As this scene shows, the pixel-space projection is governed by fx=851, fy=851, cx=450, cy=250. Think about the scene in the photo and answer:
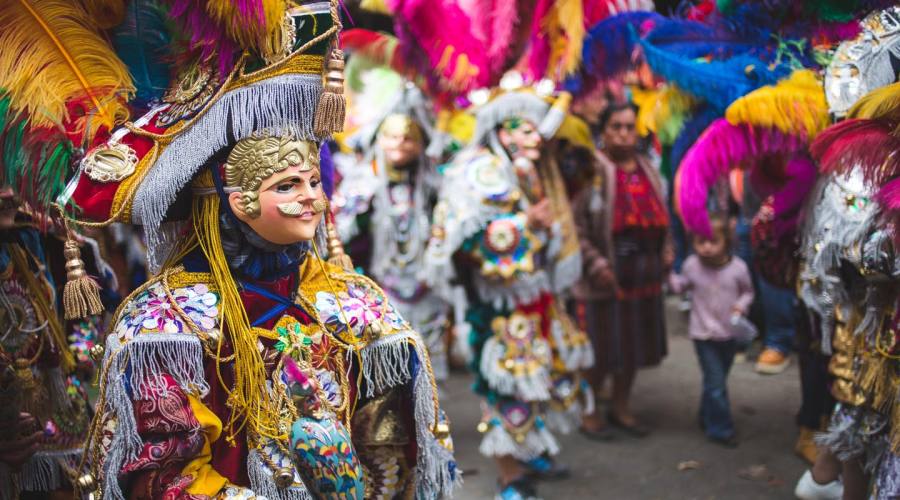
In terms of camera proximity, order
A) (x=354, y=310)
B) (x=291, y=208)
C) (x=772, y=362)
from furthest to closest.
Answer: (x=772, y=362) → (x=354, y=310) → (x=291, y=208)

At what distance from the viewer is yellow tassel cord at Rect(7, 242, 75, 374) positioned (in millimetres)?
3127

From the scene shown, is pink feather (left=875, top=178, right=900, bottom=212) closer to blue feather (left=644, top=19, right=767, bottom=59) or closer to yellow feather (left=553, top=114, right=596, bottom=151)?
blue feather (left=644, top=19, right=767, bottom=59)

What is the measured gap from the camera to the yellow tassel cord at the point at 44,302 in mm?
3127

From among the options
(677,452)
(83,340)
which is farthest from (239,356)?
(677,452)

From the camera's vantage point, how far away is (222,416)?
2.31 m

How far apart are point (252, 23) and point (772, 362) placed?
5411mm

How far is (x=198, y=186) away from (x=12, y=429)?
1.28m

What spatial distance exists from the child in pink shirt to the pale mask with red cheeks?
3533 mm

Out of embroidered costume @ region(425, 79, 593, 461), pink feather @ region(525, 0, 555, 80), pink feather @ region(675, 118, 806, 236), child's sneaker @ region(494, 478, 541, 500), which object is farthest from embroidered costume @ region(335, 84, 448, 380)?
pink feather @ region(675, 118, 806, 236)

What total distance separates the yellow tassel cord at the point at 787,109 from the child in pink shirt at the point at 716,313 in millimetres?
1699

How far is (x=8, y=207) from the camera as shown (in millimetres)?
2932

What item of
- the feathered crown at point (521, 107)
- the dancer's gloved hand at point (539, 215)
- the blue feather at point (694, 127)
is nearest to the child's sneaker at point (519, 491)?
the dancer's gloved hand at point (539, 215)

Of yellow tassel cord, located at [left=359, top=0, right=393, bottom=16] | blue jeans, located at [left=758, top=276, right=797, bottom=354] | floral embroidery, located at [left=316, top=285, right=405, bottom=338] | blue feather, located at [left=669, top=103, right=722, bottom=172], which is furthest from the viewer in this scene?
blue jeans, located at [left=758, top=276, right=797, bottom=354]

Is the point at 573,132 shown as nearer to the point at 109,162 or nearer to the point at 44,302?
the point at 44,302
